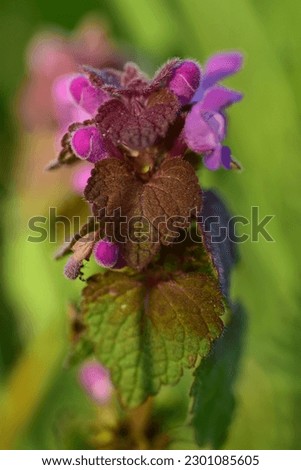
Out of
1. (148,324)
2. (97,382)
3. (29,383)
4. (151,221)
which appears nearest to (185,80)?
(151,221)

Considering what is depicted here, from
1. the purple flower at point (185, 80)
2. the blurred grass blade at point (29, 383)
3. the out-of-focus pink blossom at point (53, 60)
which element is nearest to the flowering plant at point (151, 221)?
the purple flower at point (185, 80)

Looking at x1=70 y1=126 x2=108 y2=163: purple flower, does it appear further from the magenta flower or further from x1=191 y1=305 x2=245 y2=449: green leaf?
x1=191 y1=305 x2=245 y2=449: green leaf

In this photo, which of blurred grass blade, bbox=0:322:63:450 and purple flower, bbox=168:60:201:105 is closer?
purple flower, bbox=168:60:201:105

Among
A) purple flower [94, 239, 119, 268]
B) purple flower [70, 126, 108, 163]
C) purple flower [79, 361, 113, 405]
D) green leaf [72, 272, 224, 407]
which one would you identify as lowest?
purple flower [79, 361, 113, 405]

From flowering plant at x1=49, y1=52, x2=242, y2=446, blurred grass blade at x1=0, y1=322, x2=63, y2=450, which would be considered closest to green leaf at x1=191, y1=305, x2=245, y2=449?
flowering plant at x1=49, y1=52, x2=242, y2=446

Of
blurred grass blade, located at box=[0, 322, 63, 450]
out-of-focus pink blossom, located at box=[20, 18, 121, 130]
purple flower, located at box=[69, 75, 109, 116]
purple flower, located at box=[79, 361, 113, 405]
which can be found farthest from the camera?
out-of-focus pink blossom, located at box=[20, 18, 121, 130]

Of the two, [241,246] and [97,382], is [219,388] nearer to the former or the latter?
[97,382]

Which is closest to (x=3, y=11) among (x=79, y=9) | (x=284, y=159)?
(x=79, y=9)
